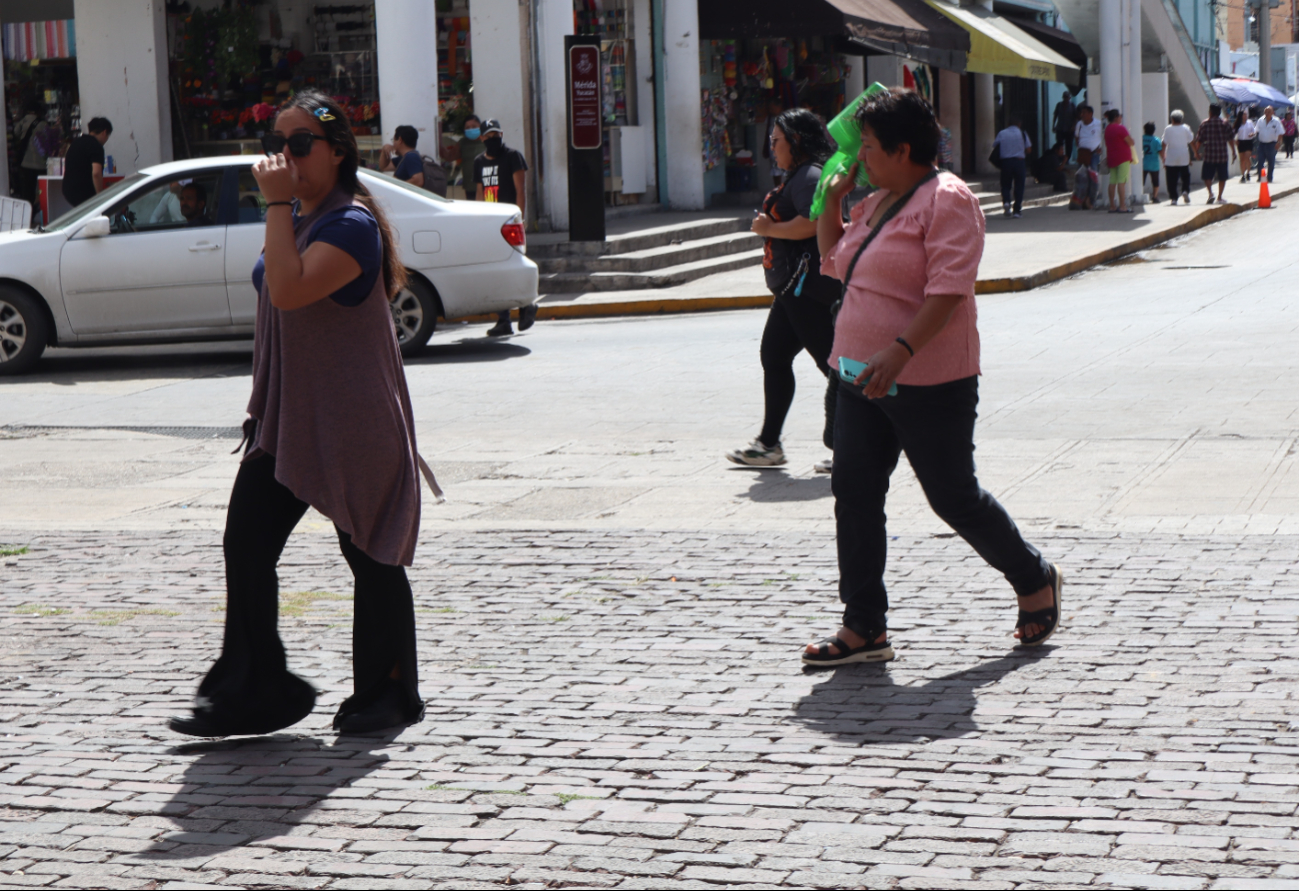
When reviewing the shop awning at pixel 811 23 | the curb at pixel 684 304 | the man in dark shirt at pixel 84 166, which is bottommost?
the curb at pixel 684 304

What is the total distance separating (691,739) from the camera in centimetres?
459

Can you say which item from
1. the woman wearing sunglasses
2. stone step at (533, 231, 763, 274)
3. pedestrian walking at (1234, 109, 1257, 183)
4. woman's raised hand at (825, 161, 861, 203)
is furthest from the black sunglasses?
pedestrian walking at (1234, 109, 1257, 183)

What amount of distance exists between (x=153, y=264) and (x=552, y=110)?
9.43 m

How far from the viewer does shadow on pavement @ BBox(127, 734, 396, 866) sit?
3.96m

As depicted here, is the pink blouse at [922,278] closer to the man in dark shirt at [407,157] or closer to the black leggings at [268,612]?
the black leggings at [268,612]

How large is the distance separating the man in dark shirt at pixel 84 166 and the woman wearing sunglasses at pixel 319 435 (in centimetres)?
1494

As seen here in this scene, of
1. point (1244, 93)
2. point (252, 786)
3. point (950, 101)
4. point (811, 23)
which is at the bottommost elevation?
point (252, 786)

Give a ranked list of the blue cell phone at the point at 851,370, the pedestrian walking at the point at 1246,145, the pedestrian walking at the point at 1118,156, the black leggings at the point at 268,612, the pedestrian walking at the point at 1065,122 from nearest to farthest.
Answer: the black leggings at the point at 268,612 → the blue cell phone at the point at 851,370 → the pedestrian walking at the point at 1118,156 → the pedestrian walking at the point at 1065,122 → the pedestrian walking at the point at 1246,145

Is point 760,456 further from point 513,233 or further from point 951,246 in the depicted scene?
point 513,233

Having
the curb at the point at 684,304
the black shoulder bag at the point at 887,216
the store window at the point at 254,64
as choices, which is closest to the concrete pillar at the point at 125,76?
the store window at the point at 254,64

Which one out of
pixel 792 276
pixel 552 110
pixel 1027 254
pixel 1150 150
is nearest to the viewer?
pixel 792 276

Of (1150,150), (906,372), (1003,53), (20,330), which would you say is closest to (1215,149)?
(1150,150)

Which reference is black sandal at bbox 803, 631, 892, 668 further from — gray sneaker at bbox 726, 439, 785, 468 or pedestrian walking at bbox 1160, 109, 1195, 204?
pedestrian walking at bbox 1160, 109, 1195, 204

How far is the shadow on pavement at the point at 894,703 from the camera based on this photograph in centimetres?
461
